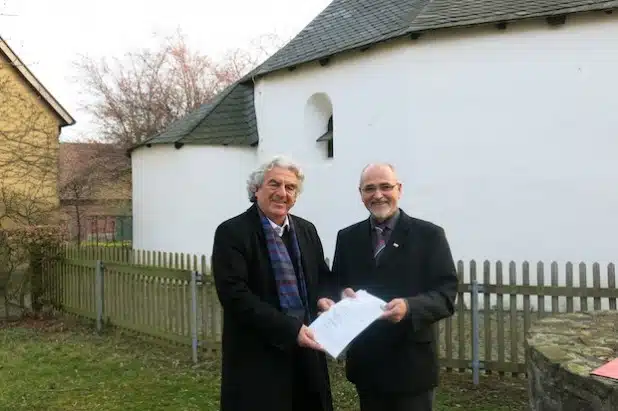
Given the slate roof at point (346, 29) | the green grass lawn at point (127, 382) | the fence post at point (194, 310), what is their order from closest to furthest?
1. the green grass lawn at point (127, 382)
2. the fence post at point (194, 310)
3. the slate roof at point (346, 29)

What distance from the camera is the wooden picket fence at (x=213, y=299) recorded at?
6.73m

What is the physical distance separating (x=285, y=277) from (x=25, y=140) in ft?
64.9

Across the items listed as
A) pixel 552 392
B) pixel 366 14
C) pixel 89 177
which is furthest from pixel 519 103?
pixel 89 177

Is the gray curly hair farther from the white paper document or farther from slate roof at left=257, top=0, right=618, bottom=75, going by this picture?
slate roof at left=257, top=0, right=618, bottom=75

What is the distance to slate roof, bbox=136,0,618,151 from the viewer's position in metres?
10.6

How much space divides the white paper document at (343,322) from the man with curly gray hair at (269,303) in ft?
0.24

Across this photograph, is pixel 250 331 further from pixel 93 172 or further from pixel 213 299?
pixel 93 172

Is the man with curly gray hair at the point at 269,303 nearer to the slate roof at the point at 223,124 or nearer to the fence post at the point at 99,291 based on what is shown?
the fence post at the point at 99,291

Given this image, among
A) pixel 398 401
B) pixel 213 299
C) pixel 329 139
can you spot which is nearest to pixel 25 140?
pixel 329 139

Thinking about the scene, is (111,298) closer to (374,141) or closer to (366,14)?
(374,141)

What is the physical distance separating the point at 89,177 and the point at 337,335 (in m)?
35.1

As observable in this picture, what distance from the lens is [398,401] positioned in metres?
3.18

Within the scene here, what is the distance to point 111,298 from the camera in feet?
31.2

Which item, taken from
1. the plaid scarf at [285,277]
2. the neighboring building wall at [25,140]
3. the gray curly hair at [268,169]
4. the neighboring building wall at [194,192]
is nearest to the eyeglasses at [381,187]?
the gray curly hair at [268,169]
